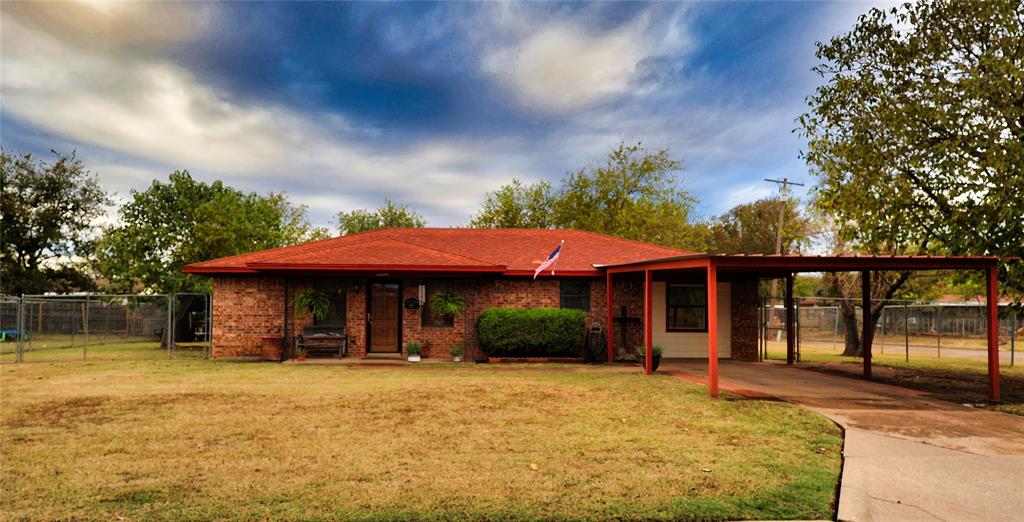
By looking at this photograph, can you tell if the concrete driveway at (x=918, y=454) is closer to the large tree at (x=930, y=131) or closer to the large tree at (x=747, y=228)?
the large tree at (x=930, y=131)

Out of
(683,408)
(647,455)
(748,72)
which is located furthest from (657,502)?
(748,72)

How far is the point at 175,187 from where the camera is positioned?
3069 cm

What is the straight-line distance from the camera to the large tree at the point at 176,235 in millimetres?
26297

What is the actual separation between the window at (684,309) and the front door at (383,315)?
25.1 feet

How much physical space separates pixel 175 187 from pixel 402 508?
31.5m

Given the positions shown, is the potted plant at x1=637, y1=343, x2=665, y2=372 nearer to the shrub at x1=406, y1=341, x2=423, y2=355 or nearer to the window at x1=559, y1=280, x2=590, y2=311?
the window at x1=559, y1=280, x2=590, y2=311

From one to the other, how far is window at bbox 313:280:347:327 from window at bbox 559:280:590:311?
5819 mm

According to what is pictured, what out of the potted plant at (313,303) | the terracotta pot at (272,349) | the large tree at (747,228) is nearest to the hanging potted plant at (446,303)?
the potted plant at (313,303)

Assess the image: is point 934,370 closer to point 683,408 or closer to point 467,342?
point 683,408

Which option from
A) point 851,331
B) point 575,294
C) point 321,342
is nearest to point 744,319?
point 575,294

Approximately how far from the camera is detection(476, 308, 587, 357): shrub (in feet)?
49.9

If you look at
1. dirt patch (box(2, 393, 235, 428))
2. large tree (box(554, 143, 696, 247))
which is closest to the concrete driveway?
dirt patch (box(2, 393, 235, 428))

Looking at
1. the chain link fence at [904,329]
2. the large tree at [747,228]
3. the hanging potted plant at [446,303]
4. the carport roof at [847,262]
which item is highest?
the large tree at [747,228]

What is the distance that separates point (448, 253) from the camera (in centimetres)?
1670
